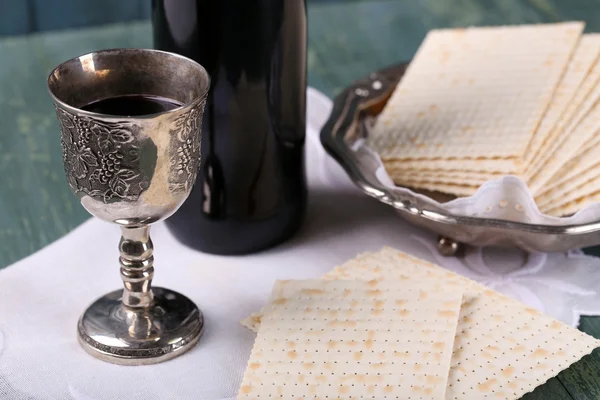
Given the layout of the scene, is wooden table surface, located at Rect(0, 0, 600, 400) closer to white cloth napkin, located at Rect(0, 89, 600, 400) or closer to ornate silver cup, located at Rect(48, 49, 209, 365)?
white cloth napkin, located at Rect(0, 89, 600, 400)

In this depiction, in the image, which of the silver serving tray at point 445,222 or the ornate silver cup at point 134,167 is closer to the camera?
the ornate silver cup at point 134,167

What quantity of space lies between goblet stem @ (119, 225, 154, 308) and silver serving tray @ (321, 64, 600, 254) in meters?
0.22

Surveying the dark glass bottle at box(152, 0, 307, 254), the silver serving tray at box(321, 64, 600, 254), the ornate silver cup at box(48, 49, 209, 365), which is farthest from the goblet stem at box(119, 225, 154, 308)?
the silver serving tray at box(321, 64, 600, 254)

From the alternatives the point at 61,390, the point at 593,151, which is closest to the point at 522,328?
the point at 593,151

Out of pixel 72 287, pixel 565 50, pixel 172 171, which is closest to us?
pixel 172 171

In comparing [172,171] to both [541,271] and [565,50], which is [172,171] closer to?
[541,271]

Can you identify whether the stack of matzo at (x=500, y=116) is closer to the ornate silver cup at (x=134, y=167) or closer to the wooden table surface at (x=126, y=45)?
the wooden table surface at (x=126, y=45)

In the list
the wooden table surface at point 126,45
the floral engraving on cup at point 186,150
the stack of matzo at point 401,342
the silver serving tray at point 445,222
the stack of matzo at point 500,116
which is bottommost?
the wooden table surface at point 126,45

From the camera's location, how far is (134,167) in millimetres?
607

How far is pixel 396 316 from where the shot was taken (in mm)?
706

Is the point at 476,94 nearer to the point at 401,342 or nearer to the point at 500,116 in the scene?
the point at 500,116

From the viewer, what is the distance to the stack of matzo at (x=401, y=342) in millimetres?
639

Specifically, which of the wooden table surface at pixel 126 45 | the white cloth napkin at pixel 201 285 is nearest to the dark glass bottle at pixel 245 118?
the white cloth napkin at pixel 201 285

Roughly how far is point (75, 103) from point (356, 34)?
69 cm
